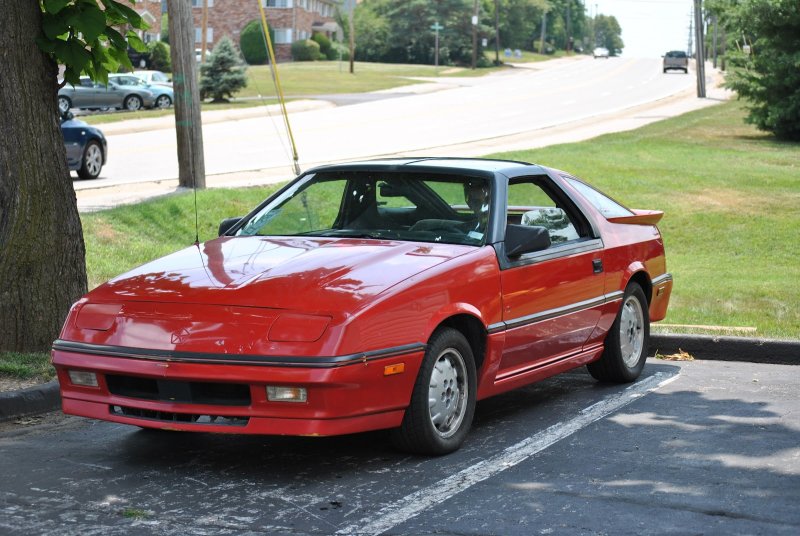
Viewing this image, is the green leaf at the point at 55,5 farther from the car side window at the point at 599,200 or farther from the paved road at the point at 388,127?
the paved road at the point at 388,127

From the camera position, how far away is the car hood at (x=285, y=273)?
18.6 ft

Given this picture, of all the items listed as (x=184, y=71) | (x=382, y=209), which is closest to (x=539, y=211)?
(x=382, y=209)

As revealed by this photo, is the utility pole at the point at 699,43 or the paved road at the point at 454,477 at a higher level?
the utility pole at the point at 699,43

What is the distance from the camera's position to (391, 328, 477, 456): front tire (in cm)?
580

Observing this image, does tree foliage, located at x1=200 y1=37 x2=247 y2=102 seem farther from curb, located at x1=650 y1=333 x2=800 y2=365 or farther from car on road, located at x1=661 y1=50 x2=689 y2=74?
car on road, located at x1=661 y1=50 x2=689 y2=74

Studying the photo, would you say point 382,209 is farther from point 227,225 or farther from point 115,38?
point 115,38

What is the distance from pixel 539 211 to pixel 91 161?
15.3m

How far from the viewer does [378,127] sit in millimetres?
34438

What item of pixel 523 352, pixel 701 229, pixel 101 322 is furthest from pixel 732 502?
pixel 701 229

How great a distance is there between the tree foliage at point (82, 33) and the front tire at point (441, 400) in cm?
346

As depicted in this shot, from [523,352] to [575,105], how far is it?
1542 inches

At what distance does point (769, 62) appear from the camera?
29.6 metres

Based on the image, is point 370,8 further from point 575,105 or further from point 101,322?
point 101,322

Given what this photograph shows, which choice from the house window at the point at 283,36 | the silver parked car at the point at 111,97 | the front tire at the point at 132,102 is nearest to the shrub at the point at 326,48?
the house window at the point at 283,36
